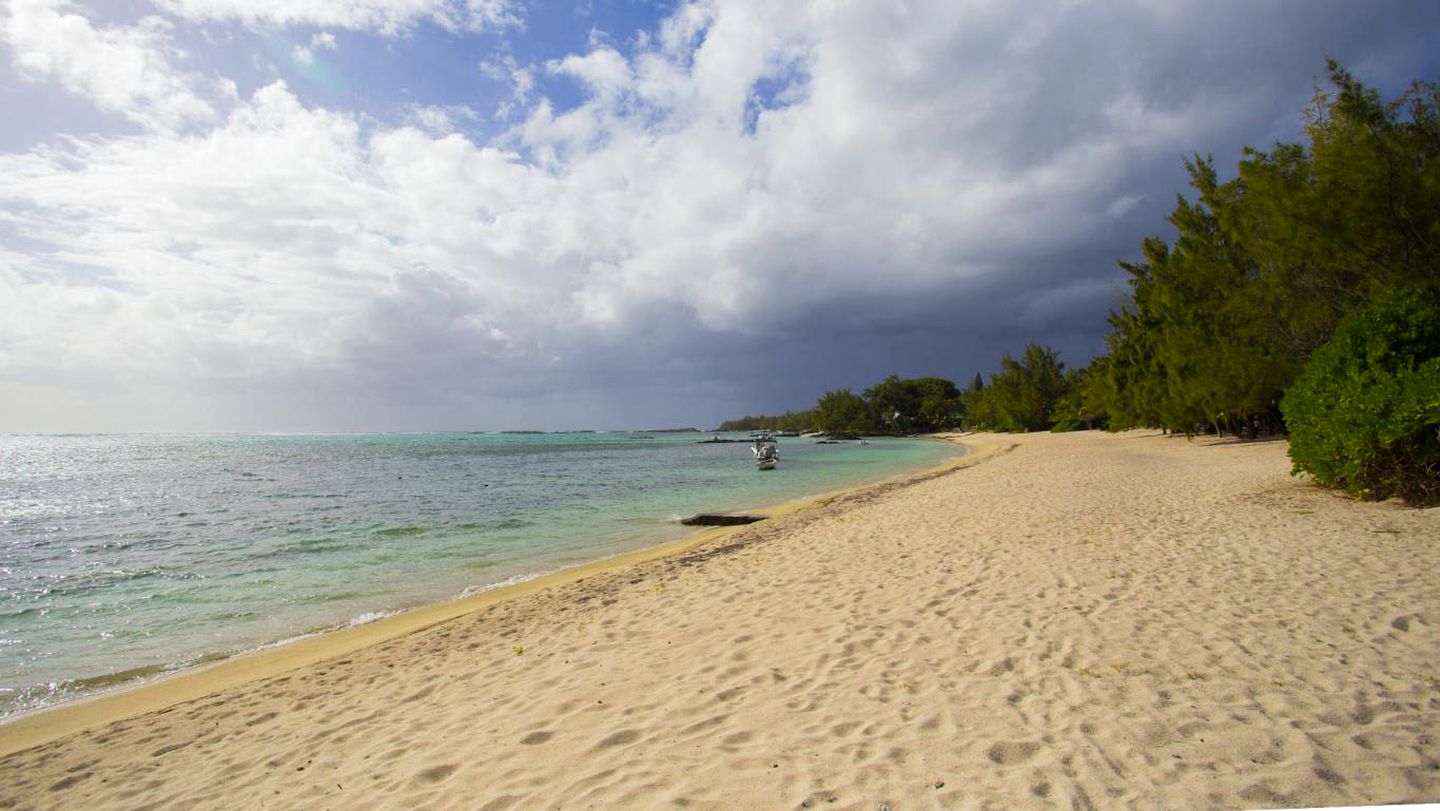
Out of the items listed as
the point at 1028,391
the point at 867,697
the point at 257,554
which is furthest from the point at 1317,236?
the point at 1028,391

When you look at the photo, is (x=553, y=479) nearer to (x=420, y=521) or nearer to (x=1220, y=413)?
(x=420, y=521)

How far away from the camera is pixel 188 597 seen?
1179 cm

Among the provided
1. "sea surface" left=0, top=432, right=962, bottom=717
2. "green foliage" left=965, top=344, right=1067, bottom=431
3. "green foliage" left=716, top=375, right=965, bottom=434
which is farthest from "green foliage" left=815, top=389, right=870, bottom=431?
"sea surface" left=0, top=432, right=962, bottom=717

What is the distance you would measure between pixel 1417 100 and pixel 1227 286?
47.2 ft

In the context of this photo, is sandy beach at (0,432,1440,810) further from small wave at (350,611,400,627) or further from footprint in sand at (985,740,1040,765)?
small wave at (350,611,400,627)

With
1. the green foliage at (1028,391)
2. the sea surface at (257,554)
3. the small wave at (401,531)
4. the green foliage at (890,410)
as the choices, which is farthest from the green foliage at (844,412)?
the small wave at (401,531)

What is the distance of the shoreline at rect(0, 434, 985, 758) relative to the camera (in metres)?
6.47

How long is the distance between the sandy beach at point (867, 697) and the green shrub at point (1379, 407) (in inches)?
45.2

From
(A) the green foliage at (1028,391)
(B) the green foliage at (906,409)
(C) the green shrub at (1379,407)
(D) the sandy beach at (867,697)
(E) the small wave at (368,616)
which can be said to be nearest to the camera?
(D) the sandy beach at (867,697)

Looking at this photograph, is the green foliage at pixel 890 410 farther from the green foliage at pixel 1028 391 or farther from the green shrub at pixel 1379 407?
the green shrub at pixel 1379 407

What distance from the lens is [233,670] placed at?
7.93 m

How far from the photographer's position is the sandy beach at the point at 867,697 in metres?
3.63

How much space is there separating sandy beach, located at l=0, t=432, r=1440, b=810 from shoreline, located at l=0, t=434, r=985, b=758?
0.07 meters

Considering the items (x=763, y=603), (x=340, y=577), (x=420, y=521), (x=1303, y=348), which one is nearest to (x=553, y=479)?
(x=420, y=521)
